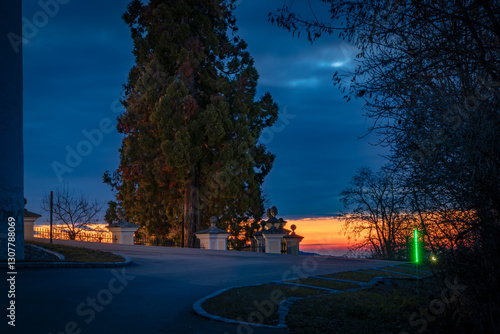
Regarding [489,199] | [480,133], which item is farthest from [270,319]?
[480,133]

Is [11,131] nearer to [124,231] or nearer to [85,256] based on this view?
[85,256]

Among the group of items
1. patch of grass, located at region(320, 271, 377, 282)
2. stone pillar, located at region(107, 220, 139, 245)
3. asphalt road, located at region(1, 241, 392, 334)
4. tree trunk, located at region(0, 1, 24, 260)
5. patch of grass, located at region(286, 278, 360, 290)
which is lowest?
patch of grass, located at region(320, 271, 377, 282)

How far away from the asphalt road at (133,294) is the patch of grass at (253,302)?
47 cm

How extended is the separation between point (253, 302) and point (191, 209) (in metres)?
18.8

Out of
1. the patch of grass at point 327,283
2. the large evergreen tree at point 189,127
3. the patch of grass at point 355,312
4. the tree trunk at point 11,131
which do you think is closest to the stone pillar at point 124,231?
the large evergreen tree at point 189,127

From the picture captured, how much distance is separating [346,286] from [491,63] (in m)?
6.46

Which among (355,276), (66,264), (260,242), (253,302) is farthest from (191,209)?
(253,302)

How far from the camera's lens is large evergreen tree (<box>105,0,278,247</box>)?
87.1 feet

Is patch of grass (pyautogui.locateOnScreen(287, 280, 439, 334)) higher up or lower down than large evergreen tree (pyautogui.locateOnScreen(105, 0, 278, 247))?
lower down

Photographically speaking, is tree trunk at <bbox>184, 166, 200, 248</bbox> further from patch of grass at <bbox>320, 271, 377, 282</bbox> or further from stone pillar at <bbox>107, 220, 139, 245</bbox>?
patch of grass at <bbox>320, 271, 377, 282</bbox>

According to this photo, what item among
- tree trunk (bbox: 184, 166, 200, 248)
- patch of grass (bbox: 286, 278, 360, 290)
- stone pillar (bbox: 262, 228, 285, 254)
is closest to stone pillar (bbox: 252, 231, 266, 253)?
stone pillar (bbox: 262, 228, 285, 254)

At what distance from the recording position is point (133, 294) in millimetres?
9305

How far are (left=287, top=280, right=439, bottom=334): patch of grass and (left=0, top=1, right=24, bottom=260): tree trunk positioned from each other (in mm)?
9483

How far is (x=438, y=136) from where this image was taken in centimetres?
656
